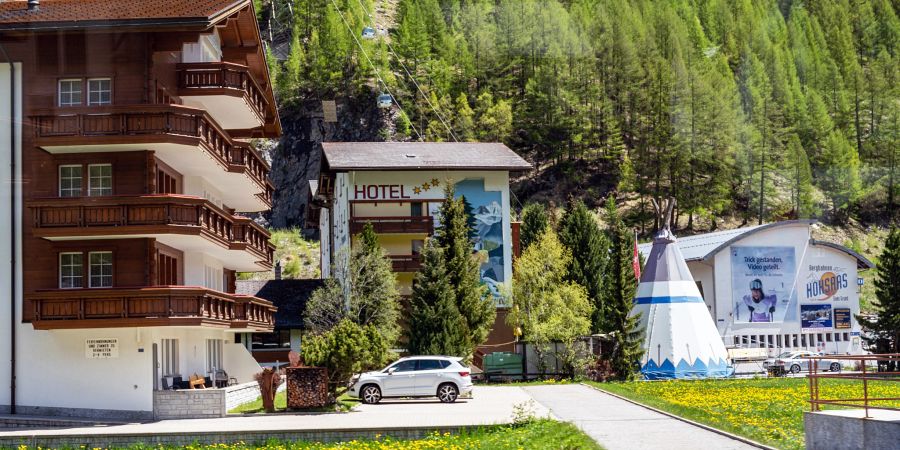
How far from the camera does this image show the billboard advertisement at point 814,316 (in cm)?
7481

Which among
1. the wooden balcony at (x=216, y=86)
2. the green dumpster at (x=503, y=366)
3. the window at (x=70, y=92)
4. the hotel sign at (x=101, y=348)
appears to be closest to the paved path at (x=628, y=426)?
the hotel sign at (x=101, y=348)

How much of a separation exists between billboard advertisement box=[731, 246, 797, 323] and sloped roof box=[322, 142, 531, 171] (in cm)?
1930

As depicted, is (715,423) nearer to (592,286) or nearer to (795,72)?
(592,286)

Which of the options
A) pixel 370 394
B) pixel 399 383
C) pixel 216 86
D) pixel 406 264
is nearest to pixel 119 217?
pixel 216 86

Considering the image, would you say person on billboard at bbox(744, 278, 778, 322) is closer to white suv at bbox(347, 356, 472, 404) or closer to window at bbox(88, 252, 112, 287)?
white suv at bbox(347, 356, 472, 404)

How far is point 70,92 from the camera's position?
3228 centimetres

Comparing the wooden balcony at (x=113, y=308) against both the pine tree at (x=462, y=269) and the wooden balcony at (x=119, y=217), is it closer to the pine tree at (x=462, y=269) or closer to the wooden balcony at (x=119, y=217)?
the wooden balcony at (x=119, y=217)

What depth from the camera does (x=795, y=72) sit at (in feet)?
469

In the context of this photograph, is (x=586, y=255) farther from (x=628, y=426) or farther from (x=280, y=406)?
(x=628, y=426)

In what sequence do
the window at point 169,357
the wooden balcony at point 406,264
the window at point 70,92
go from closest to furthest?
the window at point 70,92 → the window at point 169,357 → the wooden balcony at point 406,264

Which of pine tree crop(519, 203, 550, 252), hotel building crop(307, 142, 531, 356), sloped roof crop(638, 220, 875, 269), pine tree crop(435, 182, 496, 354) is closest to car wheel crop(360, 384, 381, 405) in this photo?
pine tree crop(435, 182, 496, 354)

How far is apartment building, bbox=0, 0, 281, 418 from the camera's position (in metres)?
30.5

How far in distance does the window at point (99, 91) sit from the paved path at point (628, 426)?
15853mm

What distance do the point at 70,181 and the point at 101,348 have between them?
513cm
